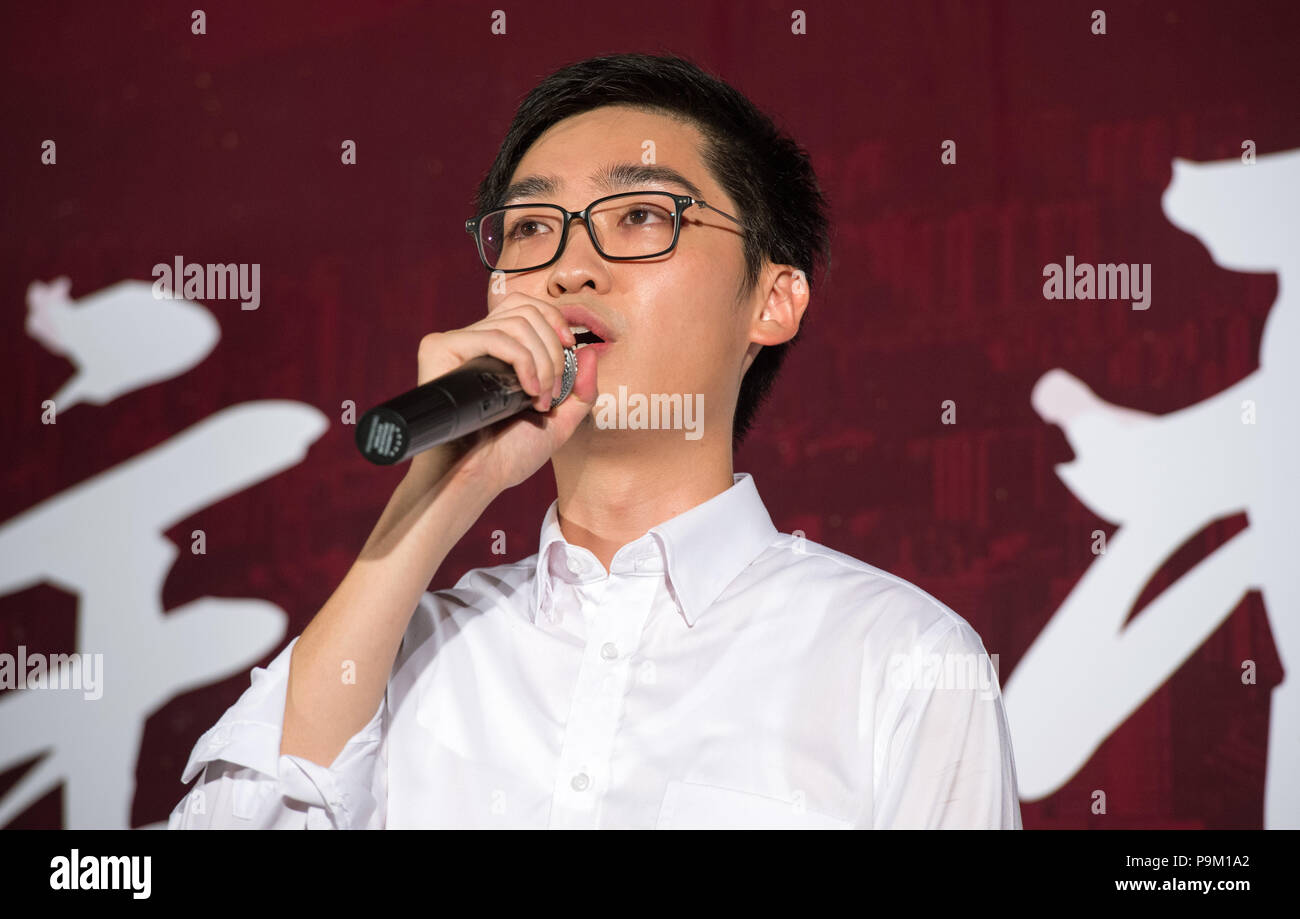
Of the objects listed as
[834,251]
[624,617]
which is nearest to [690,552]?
[624,617]

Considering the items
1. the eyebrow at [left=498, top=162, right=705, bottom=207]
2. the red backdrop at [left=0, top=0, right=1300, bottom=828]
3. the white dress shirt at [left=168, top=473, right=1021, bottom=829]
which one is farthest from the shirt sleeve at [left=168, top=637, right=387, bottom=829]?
the red backdrop at [left=0, top=0, right=1300, bottom=828]

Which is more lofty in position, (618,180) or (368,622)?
(618,180)

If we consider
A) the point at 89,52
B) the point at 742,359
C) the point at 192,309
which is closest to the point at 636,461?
the point at 742,359

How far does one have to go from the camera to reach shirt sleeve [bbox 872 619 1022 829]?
1.01m

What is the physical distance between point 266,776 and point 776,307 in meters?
0.78

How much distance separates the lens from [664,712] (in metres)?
1.13

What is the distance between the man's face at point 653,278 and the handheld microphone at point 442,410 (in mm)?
203

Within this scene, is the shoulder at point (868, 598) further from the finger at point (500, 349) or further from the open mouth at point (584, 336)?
the finger at point (500, 349)

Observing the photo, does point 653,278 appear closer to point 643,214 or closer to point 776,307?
point 643,214

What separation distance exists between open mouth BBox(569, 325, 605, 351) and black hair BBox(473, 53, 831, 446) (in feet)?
0.72

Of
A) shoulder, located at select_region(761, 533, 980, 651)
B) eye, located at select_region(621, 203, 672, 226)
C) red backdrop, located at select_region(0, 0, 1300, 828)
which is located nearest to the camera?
shoulder, located at select_region(761, 533, 980, 651)

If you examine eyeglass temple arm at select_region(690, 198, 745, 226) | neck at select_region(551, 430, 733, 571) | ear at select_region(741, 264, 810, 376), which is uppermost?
eyeglass temple arm at select_region(690, 198, 745, 226)

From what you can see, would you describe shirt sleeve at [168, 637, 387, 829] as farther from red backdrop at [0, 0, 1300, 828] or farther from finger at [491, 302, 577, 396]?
red backdrop at [0, 0, 1300, 828]

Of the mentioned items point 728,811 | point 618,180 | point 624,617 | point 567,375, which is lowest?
point 728,811
